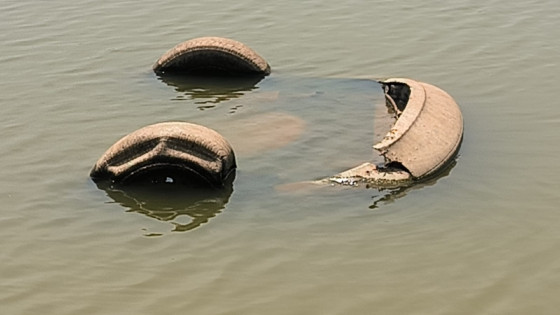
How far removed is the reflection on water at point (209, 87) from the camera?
38.5 ft

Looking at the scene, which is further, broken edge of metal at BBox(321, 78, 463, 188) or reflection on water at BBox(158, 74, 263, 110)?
reflection on water at BBox(158, 74, 263, 110)

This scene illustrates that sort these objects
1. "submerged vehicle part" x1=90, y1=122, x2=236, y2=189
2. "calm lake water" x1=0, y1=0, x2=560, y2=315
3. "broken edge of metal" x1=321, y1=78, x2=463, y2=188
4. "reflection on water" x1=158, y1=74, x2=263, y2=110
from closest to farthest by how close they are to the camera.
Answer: "calm lake water" x1=0, y1=0, x2=560, y2=315 < "submerged vehicle part" x1=90, y1=122, x2=236, y2=189 < "broken edge of metal" x1=321, y1=78, x2=463, y2=188 < "reflection on water" x1=158, y1=74, x2=263, y2=110

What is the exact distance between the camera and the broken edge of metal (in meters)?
9.08

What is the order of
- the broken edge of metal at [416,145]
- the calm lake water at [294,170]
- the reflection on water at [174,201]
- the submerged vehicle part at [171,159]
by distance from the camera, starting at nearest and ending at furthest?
the calm lake water at [294,170] < the reflection on water at [174,201] < the submerged vehicle part at [171,159] < the broken edge of metal at [416,145]

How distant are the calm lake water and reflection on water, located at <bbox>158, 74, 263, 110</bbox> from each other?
5 cm

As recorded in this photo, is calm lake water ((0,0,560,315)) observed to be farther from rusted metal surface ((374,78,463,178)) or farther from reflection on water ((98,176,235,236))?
rusted metal surface ((374,78,463,178))

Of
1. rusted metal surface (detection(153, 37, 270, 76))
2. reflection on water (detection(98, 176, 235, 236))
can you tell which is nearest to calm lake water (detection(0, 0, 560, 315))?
reflection on water (detection(98, 176, 235, 236))

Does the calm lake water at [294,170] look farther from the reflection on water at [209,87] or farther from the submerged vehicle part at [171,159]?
the submerged vehicle part at [171,159]

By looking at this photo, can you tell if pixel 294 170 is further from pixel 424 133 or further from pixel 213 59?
pixel 213 59

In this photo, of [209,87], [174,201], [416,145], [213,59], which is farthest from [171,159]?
[213,59]

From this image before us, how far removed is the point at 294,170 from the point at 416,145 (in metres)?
1.19

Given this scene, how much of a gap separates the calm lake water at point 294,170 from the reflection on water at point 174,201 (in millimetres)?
37

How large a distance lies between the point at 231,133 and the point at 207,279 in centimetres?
314

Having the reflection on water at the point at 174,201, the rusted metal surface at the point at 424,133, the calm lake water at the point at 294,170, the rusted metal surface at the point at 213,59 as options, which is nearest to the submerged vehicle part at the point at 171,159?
the reflection on water at the point at 174,201
